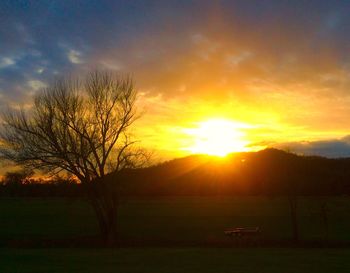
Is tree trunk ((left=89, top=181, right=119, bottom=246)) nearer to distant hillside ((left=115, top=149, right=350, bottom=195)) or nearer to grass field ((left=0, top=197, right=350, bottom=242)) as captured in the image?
grass field ((left=0, top=197, right=350, bottom=242))

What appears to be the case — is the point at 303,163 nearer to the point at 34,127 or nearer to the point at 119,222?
the point at 119,222

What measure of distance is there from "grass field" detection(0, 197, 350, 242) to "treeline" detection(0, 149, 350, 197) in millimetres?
2202

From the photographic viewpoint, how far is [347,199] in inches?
2367

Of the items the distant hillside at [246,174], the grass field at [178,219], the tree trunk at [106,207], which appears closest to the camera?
the tree trunk at [106,207]

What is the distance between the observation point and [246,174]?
8662 centimetres

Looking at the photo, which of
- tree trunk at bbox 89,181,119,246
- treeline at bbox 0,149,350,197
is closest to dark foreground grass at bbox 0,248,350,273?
tree trunk at bbox 89,181,119,246

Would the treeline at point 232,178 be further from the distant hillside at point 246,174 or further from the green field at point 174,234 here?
the green field at point 174,234

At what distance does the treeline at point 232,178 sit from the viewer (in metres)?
49.5

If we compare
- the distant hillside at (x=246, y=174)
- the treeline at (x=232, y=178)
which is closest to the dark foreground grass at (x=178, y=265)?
the treeline at (x=232, y=178)

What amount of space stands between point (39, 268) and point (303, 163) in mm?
45892

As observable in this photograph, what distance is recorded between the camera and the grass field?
4594cm

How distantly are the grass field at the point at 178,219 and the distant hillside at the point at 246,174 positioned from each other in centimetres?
273

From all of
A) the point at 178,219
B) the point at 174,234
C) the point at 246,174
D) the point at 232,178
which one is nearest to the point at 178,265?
the point at 174,234

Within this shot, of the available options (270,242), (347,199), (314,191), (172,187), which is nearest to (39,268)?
(270,242)
